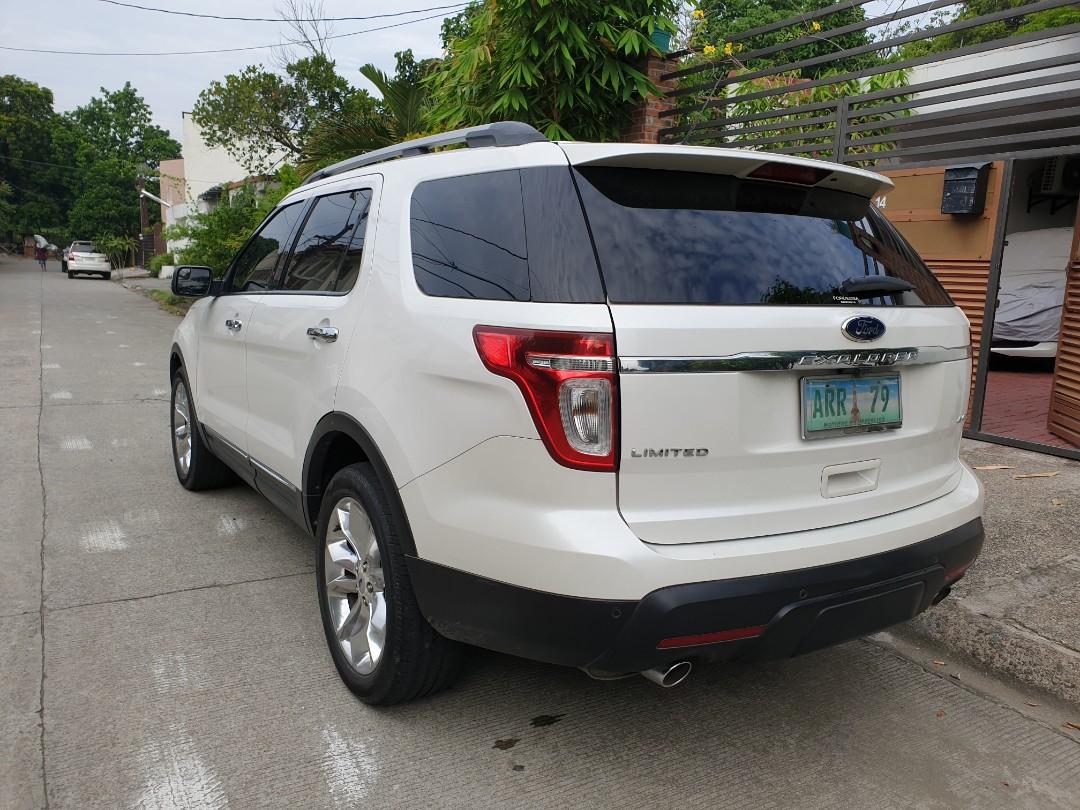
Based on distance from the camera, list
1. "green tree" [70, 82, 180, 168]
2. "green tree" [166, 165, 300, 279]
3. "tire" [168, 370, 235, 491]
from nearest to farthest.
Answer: "tire" [168, 370, 235, 491] → "green tree" [166, 165, 300, 279] → "green tree" [70, 82, 180, 168]

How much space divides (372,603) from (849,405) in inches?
64.9

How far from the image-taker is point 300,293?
Result: 3.52m

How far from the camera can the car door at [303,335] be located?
121 inches

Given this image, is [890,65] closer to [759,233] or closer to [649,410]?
[759,233]

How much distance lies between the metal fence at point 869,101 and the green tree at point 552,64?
2.03 feet

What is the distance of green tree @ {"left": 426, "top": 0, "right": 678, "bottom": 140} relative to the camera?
6723mm

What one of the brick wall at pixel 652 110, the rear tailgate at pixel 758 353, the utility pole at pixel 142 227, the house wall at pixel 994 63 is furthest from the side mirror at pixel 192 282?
the utility pole at pixel 142 227

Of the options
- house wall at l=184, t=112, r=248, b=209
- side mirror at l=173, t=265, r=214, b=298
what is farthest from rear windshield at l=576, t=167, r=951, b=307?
house wall at l=184, t=112, r=248, b=209

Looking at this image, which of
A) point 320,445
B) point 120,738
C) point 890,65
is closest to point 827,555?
point 320,445

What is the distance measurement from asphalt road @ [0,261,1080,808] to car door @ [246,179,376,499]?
0.69 meters

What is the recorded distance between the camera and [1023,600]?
11.7ft

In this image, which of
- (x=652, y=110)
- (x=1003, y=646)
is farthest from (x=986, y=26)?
(x=1003, y=646)

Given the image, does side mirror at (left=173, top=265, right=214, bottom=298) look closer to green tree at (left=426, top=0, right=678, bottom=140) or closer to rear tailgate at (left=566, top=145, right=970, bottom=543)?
rear tailgate at (left=566, top=145, right=970, bottom=543)

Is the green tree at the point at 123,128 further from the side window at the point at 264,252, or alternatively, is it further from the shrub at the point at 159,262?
the side window at the point at 264,252
